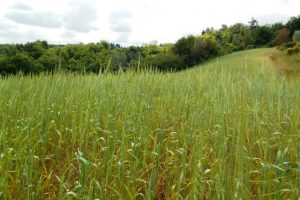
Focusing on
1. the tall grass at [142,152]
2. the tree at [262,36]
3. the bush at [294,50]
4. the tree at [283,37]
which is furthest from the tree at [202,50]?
the tall grass at [142,152]

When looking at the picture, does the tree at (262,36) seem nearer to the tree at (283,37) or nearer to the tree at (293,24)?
the tree at (293,24)

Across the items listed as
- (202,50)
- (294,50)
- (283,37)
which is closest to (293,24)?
(283,37)

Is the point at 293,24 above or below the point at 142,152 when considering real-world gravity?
above

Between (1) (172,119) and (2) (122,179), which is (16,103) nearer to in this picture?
(1) (172,119)

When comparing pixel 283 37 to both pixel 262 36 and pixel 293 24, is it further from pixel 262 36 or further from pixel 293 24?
pixel 262 36

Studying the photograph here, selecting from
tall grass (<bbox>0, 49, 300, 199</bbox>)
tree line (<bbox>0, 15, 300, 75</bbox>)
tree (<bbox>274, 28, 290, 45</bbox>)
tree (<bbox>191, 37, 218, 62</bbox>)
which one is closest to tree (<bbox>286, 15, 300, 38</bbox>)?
tree line (<bbox>0, 15, 300, 75</bbox>)

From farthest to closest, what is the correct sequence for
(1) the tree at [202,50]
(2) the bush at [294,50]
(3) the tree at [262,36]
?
1. (3) the tree at [262,36]
2. (1) the tree at [202,50]
3. (2) the bush at [294,50]

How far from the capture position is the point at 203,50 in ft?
168

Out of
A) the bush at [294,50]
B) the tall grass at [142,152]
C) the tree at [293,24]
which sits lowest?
the tall grass at [142,152]

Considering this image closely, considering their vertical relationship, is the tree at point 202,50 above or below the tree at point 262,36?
below

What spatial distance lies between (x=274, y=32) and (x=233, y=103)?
58.3 m

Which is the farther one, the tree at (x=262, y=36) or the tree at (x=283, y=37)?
the tree at (x=262, y=36)

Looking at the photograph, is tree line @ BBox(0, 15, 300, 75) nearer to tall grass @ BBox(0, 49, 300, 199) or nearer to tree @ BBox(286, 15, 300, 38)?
tree @ BBox(286, 15, 300, 38)

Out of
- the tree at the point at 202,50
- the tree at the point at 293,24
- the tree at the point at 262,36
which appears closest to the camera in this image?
the tree at the point at 202,50
